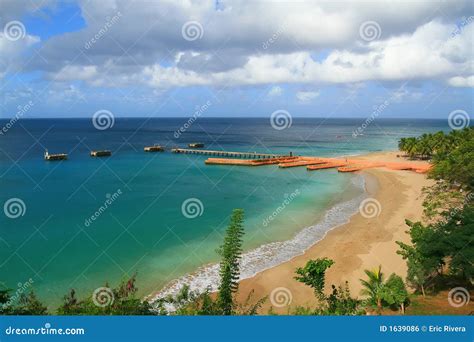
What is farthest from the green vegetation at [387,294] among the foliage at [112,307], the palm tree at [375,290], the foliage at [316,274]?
the foliage at [112,307]

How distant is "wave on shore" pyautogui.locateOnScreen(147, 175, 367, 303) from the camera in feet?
59.1

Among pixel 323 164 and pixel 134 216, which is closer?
pixel 134 216

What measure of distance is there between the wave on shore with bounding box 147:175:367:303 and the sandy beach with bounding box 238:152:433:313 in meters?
0.52

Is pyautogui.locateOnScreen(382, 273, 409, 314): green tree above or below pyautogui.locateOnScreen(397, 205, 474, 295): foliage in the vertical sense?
below

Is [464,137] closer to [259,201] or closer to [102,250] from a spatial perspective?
[259,201]

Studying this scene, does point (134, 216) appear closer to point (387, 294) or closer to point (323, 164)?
point (387, 294)

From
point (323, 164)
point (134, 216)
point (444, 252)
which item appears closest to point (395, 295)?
point (444, 252)

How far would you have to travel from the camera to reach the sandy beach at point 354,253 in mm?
17234

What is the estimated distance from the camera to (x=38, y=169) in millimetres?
49406

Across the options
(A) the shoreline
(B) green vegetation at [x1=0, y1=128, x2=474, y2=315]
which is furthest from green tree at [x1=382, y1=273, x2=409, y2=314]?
(A) the shoreline

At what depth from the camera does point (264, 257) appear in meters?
21.2

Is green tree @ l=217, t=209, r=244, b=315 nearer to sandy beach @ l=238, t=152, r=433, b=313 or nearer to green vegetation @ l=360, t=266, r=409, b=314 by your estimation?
sandy beach @ l=238, t=152, r=433, b=313

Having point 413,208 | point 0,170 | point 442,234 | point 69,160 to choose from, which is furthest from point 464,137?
point 0,170

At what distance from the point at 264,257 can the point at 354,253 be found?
505 cm
